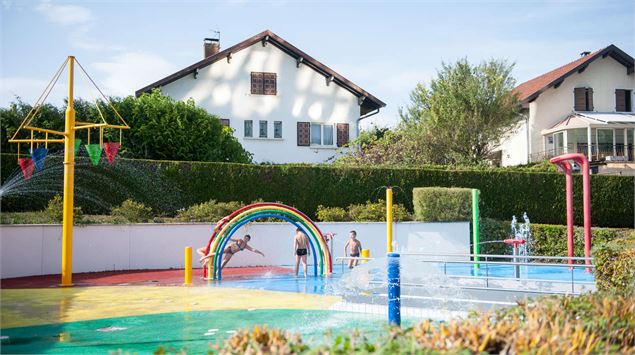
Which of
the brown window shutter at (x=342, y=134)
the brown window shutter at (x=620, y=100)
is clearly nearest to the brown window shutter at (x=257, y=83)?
the brown window shutter at (x=342, y=134)

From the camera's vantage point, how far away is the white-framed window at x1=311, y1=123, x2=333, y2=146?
1512 inches

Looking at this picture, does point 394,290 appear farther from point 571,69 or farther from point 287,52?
point 571,69

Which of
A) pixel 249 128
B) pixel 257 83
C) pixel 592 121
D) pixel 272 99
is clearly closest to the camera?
pixel 249 128

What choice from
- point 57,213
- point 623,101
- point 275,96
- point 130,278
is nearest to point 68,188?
point 130,278

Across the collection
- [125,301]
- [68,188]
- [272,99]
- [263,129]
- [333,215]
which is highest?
[272,99]

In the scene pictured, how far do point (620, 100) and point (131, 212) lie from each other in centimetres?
3753

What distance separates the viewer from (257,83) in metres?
37.3

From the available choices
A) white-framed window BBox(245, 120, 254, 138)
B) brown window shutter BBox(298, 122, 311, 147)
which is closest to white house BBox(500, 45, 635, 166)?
brown window shutter BBox(298, 122, 311, 147)

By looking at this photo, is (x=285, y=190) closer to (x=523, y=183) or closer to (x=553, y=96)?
(x=523, y=183)

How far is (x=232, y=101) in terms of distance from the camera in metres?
36.8

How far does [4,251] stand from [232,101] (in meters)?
19.4

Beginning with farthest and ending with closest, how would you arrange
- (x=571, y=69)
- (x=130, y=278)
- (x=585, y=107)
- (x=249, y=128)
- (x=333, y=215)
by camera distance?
(x=585, y=107) → (x=571, y=69) → (x=249, y=128) → (x=333, y=215) → (x=130, y=278)

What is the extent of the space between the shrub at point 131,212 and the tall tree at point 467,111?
Result: 2086 centimetres

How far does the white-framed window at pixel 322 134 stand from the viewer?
3841cm
